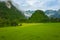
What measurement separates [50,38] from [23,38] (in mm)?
766

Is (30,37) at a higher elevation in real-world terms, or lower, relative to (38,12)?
lower

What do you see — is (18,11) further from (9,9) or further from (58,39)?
(58,39)

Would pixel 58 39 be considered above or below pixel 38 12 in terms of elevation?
below

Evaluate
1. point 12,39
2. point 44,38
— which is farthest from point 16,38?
point 44,38

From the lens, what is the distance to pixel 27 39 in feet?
13.6

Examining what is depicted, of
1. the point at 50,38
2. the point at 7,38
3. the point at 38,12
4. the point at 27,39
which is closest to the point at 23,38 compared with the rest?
the point at 27,39

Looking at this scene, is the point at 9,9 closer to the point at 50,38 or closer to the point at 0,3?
the point at 0,3

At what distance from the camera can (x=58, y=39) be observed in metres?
4.14

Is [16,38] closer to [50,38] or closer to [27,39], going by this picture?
[27,39]

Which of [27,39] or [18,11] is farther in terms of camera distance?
[18,11]

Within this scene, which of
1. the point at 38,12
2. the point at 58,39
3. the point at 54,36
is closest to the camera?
the point at 58,39

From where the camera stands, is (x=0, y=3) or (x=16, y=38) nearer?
(x=16, y=38)

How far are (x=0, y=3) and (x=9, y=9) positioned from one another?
1.11 meters

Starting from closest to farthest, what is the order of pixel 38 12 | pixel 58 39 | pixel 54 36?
pixel 58 39
pixel 54 36
pixel 38 12
